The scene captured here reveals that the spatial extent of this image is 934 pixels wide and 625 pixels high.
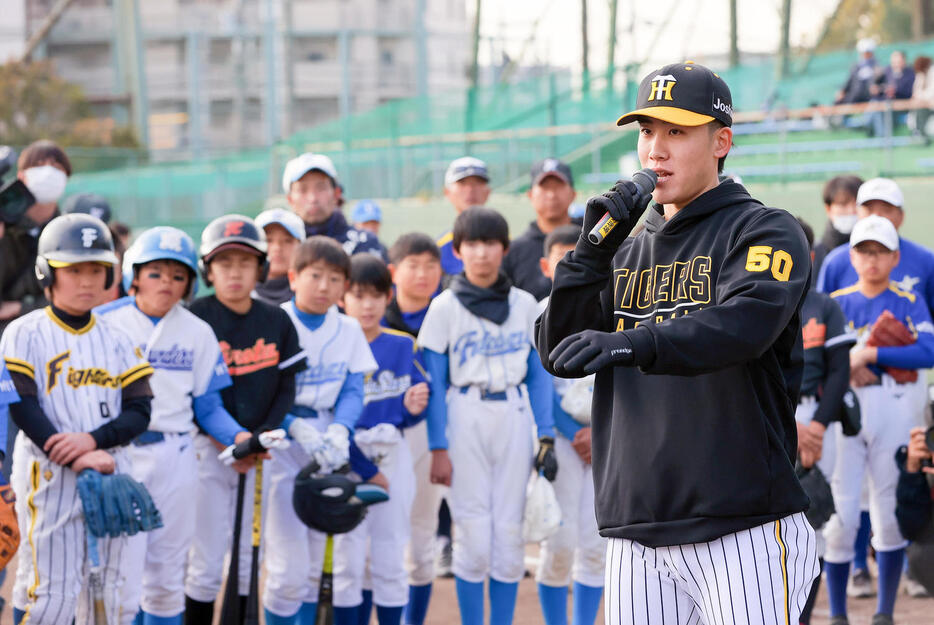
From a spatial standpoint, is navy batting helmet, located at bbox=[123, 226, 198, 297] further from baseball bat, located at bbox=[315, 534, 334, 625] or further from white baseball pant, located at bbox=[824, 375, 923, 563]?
white baseball pant, located at bbox=[824, 375, 923, 563]

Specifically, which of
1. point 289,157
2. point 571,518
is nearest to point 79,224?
point 571,518

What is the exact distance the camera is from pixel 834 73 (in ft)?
54.3

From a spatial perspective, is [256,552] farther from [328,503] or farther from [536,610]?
[536,610]

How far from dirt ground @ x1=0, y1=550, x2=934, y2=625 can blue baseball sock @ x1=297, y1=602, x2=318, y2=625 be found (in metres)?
0.63

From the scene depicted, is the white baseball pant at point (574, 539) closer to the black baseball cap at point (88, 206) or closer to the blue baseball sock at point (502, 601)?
the blue baseball sock at point (502, 601)

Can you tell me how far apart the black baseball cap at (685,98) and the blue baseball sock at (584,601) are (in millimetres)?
3009

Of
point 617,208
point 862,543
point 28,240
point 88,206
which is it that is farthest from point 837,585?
point 88,206

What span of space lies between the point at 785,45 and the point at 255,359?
15.6 m

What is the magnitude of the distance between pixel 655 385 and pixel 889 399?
11.7 feet

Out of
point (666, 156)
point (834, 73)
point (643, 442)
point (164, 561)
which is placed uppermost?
point (834, 73)

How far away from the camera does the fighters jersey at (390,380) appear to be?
5.42m

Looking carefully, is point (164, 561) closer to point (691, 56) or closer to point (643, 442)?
point (643, 442)

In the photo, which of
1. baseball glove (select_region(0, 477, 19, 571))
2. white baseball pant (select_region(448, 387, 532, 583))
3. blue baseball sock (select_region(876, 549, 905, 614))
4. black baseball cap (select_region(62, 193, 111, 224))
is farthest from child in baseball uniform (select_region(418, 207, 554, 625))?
black baseball cap (select_region(62, 193, 111, 224))

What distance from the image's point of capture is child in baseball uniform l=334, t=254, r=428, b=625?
16.8ft
